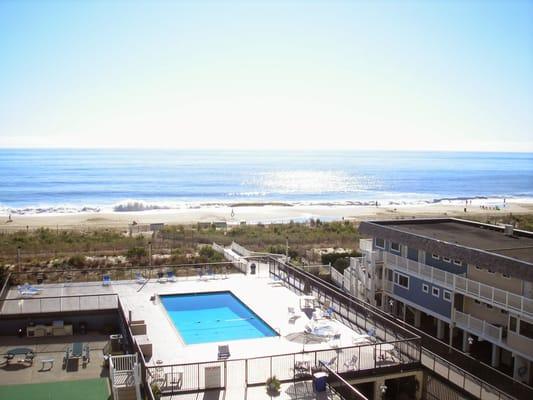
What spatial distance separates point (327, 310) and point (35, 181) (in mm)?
108686

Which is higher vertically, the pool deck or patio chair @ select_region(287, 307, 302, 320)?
patio chair @ select_region(287, 307, 302, 320)

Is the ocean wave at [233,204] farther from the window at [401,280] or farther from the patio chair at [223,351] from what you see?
the patio chair at [223,351]

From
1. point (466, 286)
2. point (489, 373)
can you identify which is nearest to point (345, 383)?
point (489, 373)

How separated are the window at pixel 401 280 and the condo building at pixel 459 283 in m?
0.04

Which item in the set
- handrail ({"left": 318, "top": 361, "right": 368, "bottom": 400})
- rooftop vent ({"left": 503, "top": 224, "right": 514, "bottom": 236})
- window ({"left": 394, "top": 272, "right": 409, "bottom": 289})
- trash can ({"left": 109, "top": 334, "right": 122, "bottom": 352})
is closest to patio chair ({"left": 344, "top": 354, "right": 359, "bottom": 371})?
handrail ({"left": 318, "top": 361, "right": 368, "bottom": 400})

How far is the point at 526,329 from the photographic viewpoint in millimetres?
17953

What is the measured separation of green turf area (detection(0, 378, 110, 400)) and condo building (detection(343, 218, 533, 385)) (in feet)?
38.6

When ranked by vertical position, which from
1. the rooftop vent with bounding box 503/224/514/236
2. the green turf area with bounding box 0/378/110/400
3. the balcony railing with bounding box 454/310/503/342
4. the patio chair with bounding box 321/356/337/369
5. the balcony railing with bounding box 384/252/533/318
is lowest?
the green turf area with bounding box 0/378/110/400

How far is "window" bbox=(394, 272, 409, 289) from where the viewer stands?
76.6 ft

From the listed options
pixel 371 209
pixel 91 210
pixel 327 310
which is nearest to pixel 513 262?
pixel 327 310

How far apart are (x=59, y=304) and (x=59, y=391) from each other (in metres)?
6.74

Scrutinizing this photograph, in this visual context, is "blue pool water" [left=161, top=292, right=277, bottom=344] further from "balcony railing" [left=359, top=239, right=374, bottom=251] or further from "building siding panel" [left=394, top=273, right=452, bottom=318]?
"balcony railing" [left=359, top=239, right=374, bottom=251]

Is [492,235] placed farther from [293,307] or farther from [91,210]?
[91,210]

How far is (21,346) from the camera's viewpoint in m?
20.6
